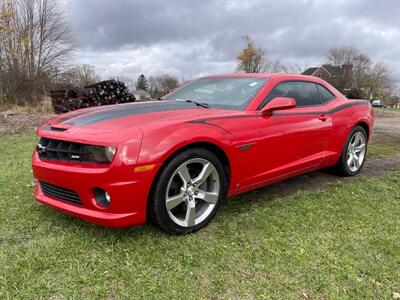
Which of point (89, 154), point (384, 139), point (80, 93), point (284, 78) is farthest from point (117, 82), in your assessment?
point (89, 154)

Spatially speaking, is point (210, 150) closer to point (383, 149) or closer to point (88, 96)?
point (383, 149)

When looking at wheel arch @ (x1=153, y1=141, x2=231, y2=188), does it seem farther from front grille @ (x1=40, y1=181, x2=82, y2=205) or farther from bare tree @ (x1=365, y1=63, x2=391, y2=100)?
bare tree @ (x1=365, y1=63, x2=391, y2=100)

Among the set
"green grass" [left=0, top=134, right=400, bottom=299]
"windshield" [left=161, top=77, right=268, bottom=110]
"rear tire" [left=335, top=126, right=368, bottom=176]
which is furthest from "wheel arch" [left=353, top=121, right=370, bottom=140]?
"windshield" [left=161, top=77, right=268, bottom=110]

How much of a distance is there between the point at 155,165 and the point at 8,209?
1.82 m

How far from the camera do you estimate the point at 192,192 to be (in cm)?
282

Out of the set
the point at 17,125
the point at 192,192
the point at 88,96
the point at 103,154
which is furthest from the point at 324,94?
the point at 88,96

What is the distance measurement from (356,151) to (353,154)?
9 cm

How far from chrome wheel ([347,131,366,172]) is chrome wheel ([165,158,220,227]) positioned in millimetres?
2556

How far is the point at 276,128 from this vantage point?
3.37 meters

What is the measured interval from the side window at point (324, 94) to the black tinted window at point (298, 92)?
0.27 feet

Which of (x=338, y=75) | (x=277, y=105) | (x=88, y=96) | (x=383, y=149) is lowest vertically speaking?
(x=383, y=149)

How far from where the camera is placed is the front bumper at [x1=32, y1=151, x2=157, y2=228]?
2381mm

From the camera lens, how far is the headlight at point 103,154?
7.82 feet

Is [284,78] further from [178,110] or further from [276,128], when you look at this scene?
[178,110]
